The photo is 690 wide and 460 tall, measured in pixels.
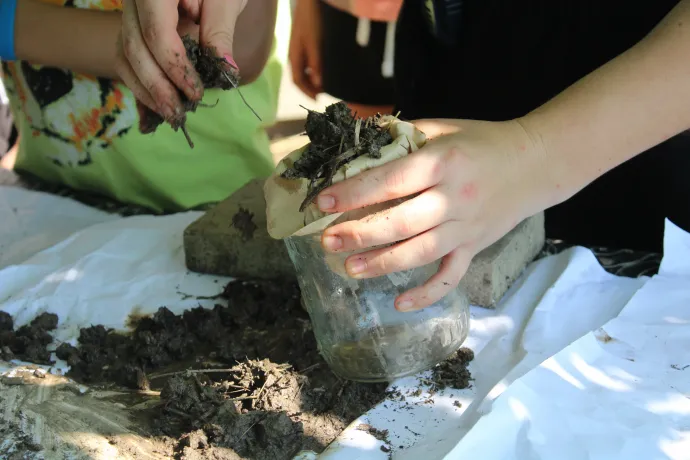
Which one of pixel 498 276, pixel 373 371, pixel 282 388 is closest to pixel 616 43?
pixel 498 276

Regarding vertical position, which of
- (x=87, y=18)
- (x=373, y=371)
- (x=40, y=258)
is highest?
(x=87, y=18)

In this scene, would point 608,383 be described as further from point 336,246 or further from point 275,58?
point 275,58

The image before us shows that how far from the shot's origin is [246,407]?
1.42m

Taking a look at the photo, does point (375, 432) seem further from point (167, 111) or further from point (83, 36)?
point (83, 36)

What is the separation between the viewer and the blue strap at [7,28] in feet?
7.27

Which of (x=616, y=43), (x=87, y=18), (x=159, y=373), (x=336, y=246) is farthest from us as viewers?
(x=87, y=18)

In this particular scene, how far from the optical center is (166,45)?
1402mm

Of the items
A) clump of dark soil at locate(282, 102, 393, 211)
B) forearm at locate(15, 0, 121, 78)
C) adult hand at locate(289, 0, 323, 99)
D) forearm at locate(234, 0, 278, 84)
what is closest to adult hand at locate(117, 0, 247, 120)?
clump of dark soil at locate(282, 102, 393, 211)

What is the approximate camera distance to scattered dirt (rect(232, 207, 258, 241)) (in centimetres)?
187

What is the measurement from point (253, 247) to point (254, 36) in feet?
2.24

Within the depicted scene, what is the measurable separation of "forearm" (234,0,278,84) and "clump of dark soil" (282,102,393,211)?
93 centimetres

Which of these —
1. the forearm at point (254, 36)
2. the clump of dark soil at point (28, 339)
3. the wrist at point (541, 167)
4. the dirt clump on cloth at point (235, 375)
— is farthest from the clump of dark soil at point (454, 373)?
the forearm at point (254, 36)

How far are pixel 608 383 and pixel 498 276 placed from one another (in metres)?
0.37

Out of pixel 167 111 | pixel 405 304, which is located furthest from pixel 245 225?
pixel 405 304
